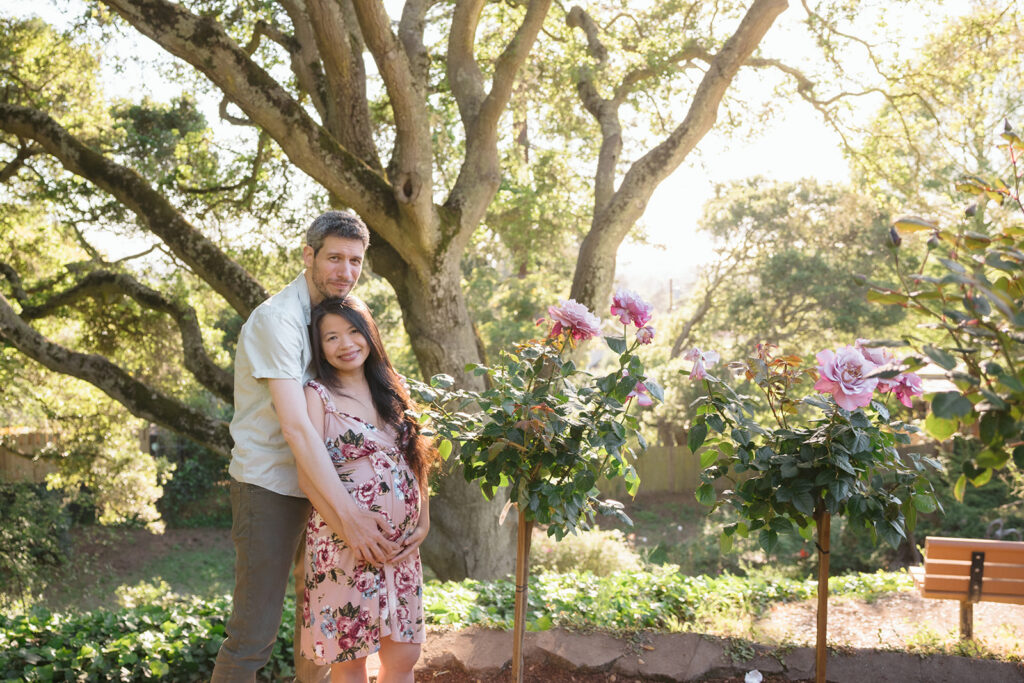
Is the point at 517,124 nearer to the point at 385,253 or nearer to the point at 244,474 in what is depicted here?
the point at 385,253

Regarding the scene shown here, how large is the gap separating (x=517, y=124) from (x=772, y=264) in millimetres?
8395

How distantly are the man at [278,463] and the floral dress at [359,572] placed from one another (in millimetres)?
73

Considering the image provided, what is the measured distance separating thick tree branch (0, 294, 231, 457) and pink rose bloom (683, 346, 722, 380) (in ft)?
16.3

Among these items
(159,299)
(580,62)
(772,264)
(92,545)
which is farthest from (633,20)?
(92,545)

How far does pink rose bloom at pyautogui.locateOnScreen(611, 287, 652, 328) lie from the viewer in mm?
2385

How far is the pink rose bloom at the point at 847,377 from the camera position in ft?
6.59

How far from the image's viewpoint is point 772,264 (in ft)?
50.9

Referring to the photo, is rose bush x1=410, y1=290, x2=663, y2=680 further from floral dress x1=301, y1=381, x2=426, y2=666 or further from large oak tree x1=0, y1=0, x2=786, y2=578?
large oak tree x1=0, y1=0, x2=786, y2=578

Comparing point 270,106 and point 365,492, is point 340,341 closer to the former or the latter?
point 365,492

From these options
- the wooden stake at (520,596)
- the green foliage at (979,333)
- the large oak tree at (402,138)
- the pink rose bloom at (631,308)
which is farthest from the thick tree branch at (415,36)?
the green foliage at (979,333)

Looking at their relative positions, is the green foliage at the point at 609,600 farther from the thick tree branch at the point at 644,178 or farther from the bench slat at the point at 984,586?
the thick tree branch at the point at 644,178

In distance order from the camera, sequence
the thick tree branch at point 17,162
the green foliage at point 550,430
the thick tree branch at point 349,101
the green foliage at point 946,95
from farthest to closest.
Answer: the thick tree branch at point 17,162 → the green foliage at point 946,95 → the thick tree branch at point 349,101 → the green foliage at point 550,430

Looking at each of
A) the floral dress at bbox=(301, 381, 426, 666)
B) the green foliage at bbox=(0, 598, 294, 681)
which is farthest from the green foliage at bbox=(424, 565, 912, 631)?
the floral dress at bbox=(301, 381, 426, 666)

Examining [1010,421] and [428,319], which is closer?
[1010,421]
